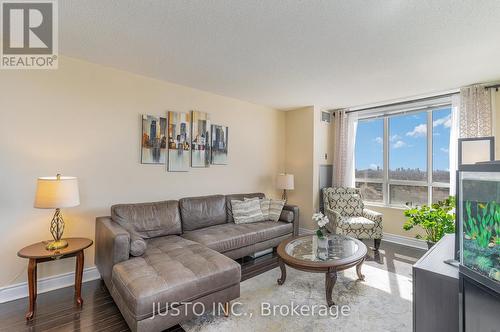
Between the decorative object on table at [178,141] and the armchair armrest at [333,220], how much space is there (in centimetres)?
247

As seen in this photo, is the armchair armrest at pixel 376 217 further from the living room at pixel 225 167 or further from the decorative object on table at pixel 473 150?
the decorative object on table at pixel 473 150

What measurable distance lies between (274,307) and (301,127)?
3371 mm

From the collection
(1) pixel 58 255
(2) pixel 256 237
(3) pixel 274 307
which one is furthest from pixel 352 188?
(1) pixel 58 255

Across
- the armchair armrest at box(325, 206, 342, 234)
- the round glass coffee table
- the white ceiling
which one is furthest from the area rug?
the white ceiling

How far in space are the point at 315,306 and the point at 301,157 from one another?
9.53 feet

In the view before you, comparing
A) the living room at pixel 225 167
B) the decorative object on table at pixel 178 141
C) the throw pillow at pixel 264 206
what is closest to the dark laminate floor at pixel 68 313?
the living room at pixel 225 167

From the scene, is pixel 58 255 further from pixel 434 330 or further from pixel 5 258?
pixel 434 330

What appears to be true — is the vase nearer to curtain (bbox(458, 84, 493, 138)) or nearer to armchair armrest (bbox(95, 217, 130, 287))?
armchair armrest (bbox(95, 217, 130, 287))

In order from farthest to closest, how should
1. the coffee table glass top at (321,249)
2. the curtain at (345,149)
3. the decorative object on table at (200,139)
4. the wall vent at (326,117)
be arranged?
1. the wall vent at (326,117)
2. the curtain at (345,149)
3. the decorative object on table at (200,139)
4. the coffee table glass top at (321,249)

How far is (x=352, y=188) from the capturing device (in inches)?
171

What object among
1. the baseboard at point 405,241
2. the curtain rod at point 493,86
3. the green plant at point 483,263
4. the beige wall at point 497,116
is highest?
the curtain rod at point 493,86

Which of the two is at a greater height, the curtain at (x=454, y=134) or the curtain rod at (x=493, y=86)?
the curtain rod at (x=493, y=86)

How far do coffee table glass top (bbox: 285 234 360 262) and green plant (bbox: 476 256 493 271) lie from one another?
1.28m

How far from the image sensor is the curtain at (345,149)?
181 inches
